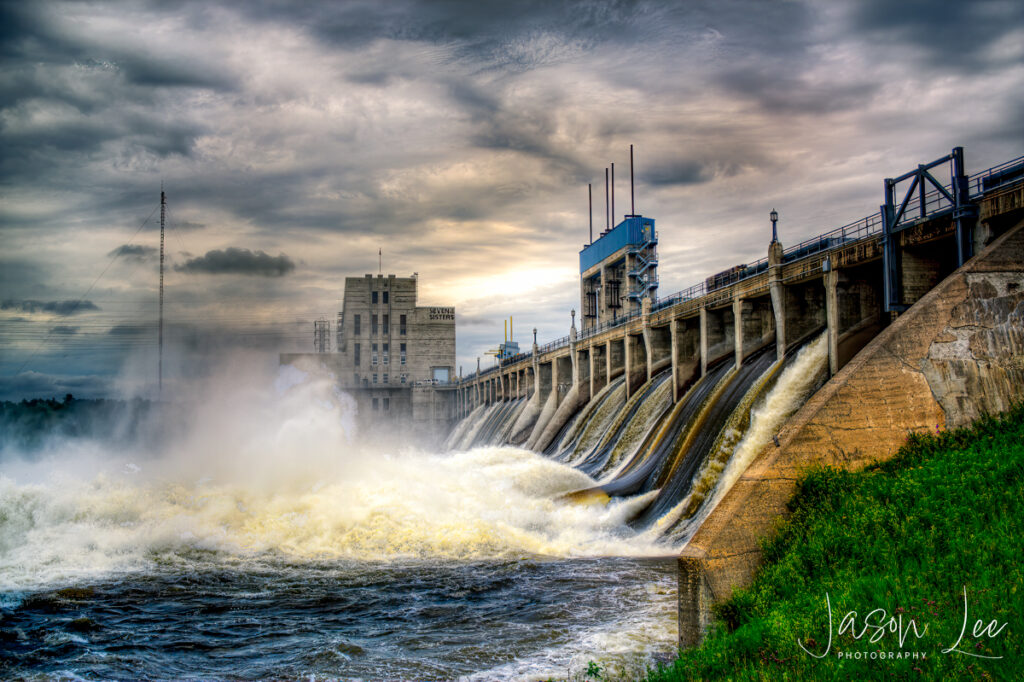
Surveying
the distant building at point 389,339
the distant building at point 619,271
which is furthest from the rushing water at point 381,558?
the distant building at point 389,339

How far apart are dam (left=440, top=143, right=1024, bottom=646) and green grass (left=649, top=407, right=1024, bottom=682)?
613 mm

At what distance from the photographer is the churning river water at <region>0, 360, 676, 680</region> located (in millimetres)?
11625

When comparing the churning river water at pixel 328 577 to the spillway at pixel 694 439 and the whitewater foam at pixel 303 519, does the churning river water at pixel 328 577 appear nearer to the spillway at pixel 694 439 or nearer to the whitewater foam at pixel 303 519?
the whitewater foam at pixel 303 519

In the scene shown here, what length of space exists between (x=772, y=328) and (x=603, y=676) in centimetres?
2035

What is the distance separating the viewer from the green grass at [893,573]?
696cm

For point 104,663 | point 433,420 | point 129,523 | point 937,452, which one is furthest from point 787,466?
point 433,420

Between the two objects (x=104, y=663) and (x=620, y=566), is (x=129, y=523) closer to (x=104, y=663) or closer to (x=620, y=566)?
(x=104, y=663)

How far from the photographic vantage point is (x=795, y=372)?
2180cm

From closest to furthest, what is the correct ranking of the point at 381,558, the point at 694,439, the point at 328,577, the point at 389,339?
the point at 328,577
the point at 381,558
the point at 694,439
the point at 389,339

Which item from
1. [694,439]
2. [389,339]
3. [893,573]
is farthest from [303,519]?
[389,339]

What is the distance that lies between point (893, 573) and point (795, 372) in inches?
A: 538

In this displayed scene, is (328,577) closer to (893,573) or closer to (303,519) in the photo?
(303,519)

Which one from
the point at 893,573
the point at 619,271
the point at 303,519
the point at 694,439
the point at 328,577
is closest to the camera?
the point at 893,573

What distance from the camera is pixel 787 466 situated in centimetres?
1222
